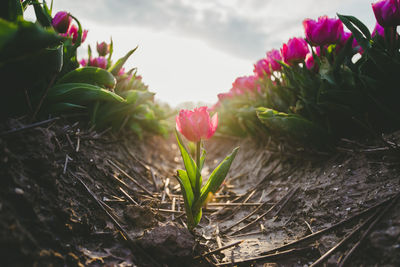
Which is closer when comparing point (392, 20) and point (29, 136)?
point (29, 136)

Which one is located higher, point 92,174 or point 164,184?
point 92,174

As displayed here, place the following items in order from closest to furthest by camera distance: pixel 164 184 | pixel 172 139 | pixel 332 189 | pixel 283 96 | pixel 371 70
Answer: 1. pixel 332 189
2. pixel 371 70
3. pixel 164 184
4. pixel 283 96
5. pixel 172 139

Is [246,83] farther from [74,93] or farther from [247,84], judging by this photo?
[74,93]

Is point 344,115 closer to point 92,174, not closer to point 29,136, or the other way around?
point 92,174

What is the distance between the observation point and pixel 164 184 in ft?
7.18

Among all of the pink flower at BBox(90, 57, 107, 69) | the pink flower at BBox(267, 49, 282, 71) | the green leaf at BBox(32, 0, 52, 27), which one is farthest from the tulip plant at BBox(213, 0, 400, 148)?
the green leaf at BBox(32, 0, 52, 27)

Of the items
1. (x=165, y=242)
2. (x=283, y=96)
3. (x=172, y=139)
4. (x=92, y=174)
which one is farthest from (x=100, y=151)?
(x=172, y=139)

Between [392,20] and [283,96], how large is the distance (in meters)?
1.08

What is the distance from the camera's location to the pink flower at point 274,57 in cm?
250

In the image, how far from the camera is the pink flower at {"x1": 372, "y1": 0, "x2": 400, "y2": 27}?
4.71ft

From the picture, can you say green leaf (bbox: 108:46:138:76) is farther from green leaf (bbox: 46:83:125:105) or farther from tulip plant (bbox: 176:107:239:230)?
tulip plant (bbox: 176:107:239:230)

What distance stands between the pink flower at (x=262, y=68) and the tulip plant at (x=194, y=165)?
5.66 feet

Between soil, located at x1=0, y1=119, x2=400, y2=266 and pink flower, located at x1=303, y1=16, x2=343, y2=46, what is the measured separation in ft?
2.41

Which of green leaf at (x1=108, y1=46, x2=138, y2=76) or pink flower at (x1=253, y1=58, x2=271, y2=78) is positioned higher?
green leaf at (x1=108, y1=46, x2=138, y2=76)
